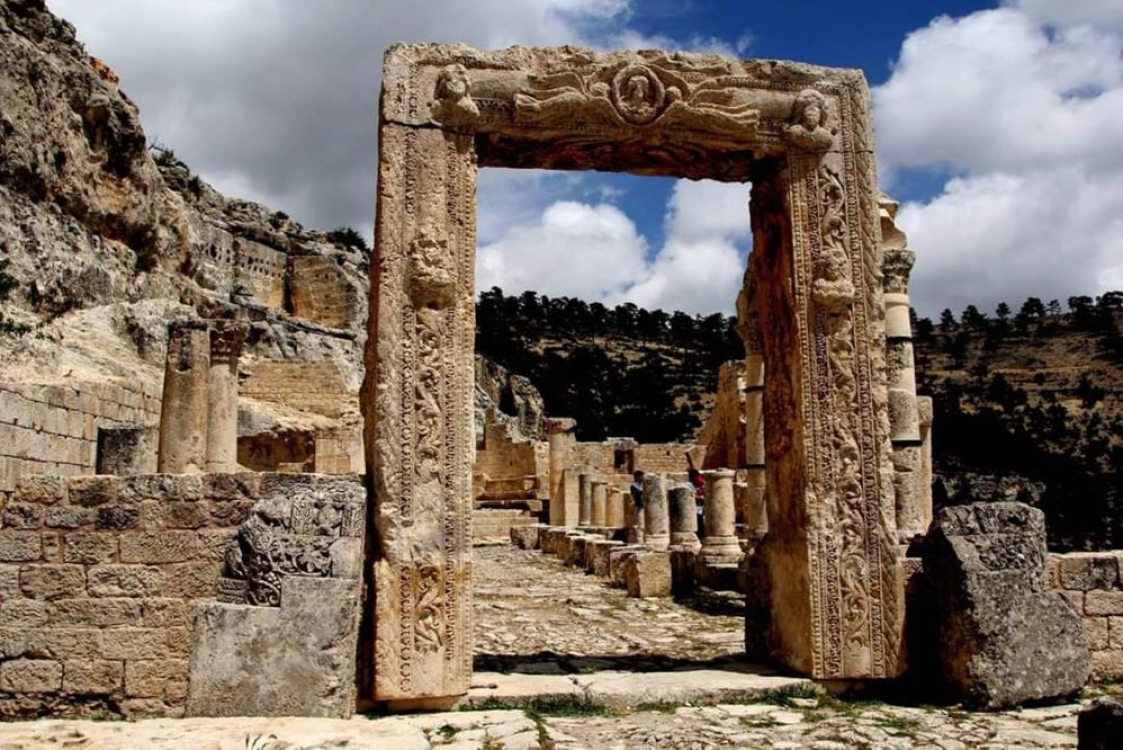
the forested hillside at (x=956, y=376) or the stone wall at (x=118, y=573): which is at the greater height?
the forested hillside at (x=956, y=376)

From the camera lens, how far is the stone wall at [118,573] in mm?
5023

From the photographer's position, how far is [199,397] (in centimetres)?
1152

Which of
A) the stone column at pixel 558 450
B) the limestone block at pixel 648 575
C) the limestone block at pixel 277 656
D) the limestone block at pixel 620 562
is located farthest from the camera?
the stone column at pixel 558 450

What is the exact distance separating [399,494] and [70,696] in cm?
205

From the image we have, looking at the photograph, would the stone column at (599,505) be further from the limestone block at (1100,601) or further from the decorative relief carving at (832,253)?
the decorative relief carving at (832,253)

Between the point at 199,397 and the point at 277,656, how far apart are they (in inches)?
316

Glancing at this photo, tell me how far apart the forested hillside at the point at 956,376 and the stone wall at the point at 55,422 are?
18314 mm

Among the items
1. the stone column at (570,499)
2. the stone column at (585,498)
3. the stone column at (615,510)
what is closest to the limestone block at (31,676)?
the stone column at (585,498)

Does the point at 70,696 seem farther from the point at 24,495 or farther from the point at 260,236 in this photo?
the point at 260,236

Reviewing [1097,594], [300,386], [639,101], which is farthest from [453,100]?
[300,386]

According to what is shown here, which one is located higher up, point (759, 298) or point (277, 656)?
point (759, 298)

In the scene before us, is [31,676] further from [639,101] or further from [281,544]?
[639,101]

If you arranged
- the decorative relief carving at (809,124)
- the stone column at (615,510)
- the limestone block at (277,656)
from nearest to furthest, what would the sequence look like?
the limestone block at (277,656) < the decorative relief carving at (809,124) < the stone column at (615,510)

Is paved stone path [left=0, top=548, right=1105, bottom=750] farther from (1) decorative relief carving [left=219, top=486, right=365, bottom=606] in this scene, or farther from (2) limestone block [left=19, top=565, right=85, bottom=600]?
(2) limestone block [left=19, top=565, right=85, bottom=600]
